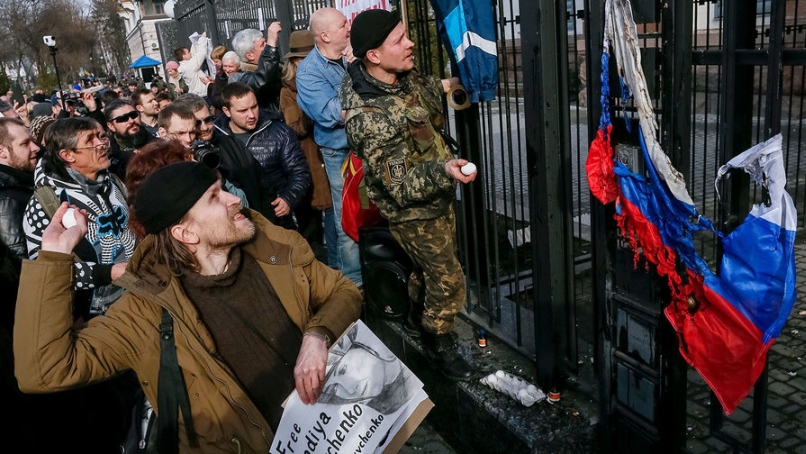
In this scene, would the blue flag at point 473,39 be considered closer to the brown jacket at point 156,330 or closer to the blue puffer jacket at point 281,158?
the brown jacket at point 156,330

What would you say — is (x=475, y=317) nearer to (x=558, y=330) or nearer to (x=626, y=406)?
(x=558, y=330)

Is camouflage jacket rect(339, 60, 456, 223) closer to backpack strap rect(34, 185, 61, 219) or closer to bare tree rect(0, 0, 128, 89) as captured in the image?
backpack strap rect(34, 185, 61, 219)

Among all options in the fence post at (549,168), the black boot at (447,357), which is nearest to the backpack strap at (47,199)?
the black boot at (447,357)

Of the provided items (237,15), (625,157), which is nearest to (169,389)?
(625,157)

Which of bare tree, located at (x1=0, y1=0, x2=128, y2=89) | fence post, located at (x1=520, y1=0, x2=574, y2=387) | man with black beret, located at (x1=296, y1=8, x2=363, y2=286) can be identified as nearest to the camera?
fence post, located at (x1=520, y1=0, x2=574, y2=387)

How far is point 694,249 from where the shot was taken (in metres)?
2.34

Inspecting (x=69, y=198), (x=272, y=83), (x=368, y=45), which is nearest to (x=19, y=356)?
(x=69, y=198)

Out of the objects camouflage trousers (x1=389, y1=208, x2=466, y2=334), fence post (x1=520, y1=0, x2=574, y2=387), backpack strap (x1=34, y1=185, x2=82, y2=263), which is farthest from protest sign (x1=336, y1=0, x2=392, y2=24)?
backpack strap (x1=34, y1=185, x2=82, y2=263)

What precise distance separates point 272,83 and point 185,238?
178 inches

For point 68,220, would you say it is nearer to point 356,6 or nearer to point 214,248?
point 214,248

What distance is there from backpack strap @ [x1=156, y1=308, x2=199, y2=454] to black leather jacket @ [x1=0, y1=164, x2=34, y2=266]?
193 cm

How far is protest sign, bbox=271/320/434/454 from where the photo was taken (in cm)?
248

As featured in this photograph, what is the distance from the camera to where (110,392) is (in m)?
4.16

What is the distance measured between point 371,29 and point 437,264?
1291 millimetres
